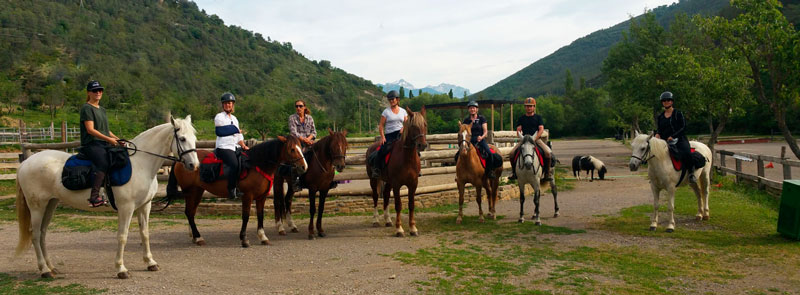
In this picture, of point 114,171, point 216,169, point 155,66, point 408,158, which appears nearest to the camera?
point 114,171

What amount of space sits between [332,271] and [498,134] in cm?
1148

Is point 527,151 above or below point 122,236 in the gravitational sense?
above

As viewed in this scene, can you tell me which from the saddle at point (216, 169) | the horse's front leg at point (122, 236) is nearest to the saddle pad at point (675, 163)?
the saddle at point (216, 169)

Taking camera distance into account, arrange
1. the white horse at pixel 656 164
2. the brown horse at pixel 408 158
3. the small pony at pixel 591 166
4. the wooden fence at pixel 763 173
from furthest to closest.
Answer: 1. the small pony at pixel 591 166
2. the wooden fence at pixel 763 173
3. the white horse at pixel 656 164
4. the brown horse at pixel 408 158

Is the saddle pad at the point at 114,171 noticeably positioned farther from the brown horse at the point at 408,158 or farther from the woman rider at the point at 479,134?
the woman rider at the point at 479,134

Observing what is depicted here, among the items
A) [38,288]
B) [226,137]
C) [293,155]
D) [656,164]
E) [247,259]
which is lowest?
[247,259]

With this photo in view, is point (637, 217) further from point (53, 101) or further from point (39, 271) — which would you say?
point (53, 101)

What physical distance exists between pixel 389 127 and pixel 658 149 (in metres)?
5.49

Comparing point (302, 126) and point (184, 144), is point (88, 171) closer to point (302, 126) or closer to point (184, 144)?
point (184, 144)

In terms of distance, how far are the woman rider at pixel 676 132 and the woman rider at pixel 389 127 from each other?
5.44 m

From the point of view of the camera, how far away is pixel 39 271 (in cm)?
610

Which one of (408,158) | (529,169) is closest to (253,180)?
(408,158)

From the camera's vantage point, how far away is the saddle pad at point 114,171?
19.2 feet

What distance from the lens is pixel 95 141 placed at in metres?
5.98
